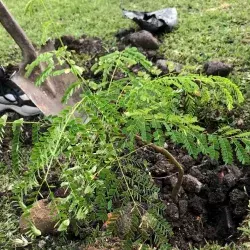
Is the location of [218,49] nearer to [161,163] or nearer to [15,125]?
[161,163]

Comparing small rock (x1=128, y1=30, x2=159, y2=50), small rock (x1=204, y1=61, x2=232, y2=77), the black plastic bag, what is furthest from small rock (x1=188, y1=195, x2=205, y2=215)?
the black plastic bag

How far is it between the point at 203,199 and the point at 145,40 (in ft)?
5.26

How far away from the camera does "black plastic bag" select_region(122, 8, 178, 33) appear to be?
12.0 ft

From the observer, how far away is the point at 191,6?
4.11 metres

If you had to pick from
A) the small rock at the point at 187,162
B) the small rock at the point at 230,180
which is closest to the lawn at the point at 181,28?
the small rock at the point at 187,162

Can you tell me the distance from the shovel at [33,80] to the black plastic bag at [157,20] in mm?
952

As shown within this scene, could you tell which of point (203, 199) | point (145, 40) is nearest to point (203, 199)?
point (203, 199)

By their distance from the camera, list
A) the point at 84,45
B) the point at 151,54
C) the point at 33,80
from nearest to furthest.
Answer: the point at 33,80, the point at 151,54, the point at 84,45

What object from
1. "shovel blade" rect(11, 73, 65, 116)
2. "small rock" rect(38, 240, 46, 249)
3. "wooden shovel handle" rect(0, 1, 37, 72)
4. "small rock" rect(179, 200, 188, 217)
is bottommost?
"small rock" rect(179, 200, 188, 217)

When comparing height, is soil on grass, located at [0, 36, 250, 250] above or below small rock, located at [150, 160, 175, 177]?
below

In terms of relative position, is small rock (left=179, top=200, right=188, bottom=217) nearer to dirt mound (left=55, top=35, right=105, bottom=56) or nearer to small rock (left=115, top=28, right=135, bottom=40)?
dirt mound (left=55, top=35, right=105, bottom=56)

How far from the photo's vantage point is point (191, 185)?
2.26 meters

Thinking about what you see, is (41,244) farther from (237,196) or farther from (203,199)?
(237,196)

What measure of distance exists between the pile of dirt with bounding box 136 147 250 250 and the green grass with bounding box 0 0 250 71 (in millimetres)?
968
